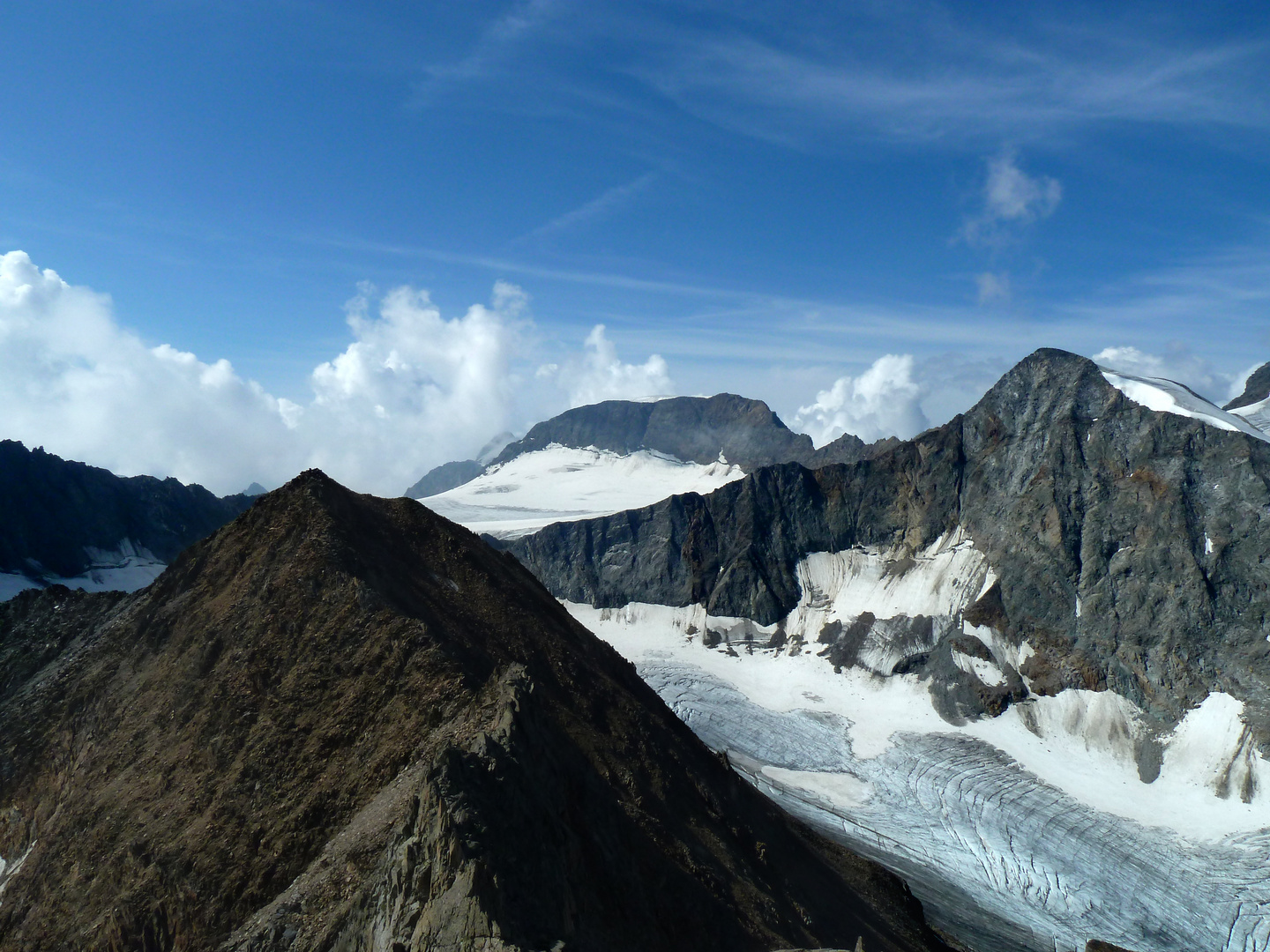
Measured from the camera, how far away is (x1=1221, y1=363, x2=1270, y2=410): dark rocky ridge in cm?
13475

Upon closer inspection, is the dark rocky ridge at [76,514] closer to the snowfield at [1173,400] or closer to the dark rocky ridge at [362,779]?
the dark rocky ridge at [362,779]

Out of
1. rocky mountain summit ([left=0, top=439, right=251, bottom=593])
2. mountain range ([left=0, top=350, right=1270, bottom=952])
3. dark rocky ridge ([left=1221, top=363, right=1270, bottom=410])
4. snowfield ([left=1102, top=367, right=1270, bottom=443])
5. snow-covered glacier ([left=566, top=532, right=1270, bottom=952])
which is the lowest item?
snow-covered glacier ([left=566, top=532, right=1270, bottom=952])

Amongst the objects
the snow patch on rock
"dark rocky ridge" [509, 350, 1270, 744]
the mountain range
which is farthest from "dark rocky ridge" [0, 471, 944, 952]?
"dark rocky ridge" [509, 350, 1270, 744]

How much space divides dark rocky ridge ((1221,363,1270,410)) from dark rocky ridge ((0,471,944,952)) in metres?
145

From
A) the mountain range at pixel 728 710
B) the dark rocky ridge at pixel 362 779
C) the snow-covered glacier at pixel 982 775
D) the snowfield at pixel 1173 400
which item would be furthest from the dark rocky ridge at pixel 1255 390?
the dark rocky ridge at pixel 362 779

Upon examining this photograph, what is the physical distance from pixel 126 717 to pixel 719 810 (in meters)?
21.5

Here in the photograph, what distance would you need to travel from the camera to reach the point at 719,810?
2853 cm

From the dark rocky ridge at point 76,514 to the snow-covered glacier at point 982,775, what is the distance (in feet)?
246

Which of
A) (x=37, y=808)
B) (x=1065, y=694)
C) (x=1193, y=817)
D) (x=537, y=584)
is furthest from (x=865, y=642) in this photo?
(x=37, y=808)

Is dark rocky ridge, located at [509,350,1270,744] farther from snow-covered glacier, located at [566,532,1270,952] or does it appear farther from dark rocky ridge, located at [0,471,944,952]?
dark rocky ridge, located at [0,471,944,952]

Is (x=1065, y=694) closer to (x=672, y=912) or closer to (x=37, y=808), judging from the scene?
(x=672, y=912)

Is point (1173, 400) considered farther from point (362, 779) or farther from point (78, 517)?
point (78, 517)

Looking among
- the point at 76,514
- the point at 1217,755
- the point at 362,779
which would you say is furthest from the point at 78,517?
the point at 1217,755

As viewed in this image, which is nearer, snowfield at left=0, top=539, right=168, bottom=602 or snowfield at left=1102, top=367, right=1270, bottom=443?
snowfield at left=1102, top=367, right=1270, bottom=443
